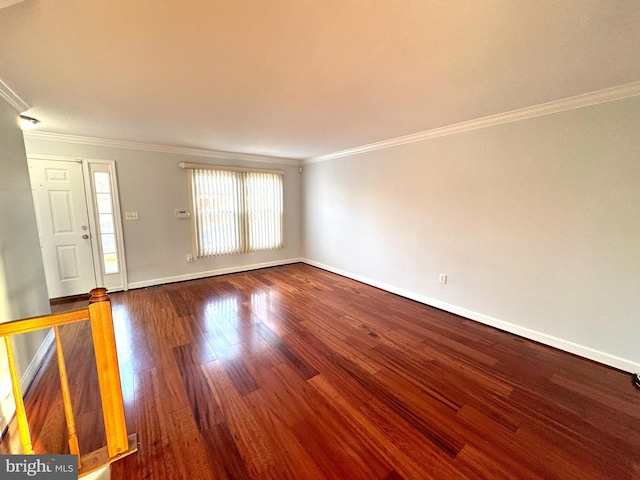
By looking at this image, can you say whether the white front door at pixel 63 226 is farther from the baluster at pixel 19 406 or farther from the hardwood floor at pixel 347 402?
the baluster at pixel 19 406

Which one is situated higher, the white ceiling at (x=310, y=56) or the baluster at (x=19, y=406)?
the white ceiling at (x=310, y=56)

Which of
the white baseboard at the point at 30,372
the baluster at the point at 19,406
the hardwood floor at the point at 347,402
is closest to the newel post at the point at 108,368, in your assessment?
the hardwood floor at the point at 347,402

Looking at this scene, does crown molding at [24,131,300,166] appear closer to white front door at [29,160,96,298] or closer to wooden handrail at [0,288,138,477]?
white front door at [29,160,96,298]

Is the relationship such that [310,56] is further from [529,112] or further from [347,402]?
[347,402]

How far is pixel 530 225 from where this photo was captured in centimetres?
263

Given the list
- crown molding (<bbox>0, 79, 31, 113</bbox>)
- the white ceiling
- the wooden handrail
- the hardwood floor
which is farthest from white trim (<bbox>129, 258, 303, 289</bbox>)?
the wooden handrail

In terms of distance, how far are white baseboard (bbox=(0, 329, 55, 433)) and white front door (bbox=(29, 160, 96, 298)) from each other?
1501 millimetres

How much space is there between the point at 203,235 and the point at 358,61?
13.5 ft

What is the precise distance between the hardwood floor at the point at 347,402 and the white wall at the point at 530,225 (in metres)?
0.35

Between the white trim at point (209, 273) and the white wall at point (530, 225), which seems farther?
the white trim at point (209, 273)

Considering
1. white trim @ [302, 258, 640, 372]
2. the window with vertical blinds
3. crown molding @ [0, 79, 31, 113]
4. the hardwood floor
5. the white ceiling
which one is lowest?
the hardwood floor

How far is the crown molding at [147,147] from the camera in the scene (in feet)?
11.6

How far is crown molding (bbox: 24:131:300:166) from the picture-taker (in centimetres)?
352

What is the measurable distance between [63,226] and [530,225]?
20.1 feet
